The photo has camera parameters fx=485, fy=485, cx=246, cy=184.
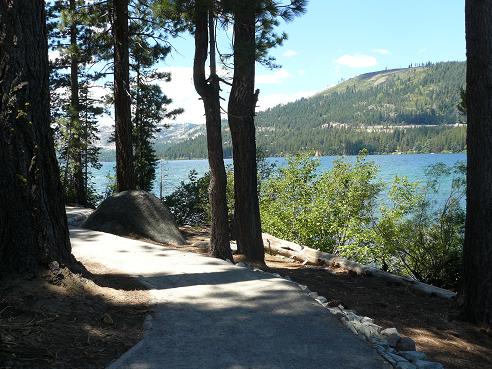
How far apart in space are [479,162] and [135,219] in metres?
7.02

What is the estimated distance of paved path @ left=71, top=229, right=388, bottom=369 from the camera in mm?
3693

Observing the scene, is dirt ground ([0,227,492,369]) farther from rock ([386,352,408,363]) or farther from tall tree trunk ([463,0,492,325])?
rock ([386,352,408,363])

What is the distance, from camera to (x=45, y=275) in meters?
4.59

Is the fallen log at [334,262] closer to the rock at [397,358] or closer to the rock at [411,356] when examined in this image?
the rock at [411,356]

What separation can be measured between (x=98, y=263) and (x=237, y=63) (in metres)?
4.06

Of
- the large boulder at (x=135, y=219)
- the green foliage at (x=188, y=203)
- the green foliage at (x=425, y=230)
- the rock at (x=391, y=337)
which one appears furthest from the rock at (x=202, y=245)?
the green foliage at (x=188, y=203)

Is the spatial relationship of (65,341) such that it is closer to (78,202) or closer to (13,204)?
(13,204)

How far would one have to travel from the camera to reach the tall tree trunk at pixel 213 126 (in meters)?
8.44

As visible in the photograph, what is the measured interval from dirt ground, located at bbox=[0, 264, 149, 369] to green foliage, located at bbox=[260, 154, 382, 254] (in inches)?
341

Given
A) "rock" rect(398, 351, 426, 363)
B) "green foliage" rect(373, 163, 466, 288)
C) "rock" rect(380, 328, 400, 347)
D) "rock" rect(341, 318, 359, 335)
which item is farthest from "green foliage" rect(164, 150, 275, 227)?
"rock" rect(398, 351, 426, 363)

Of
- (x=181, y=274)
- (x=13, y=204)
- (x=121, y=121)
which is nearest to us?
(x=13, y=204)

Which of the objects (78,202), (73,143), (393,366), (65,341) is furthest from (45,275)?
(73,143)

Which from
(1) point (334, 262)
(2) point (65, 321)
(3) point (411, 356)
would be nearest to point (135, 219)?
(1) point (334, 262)

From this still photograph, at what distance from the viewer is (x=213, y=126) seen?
335 inches
